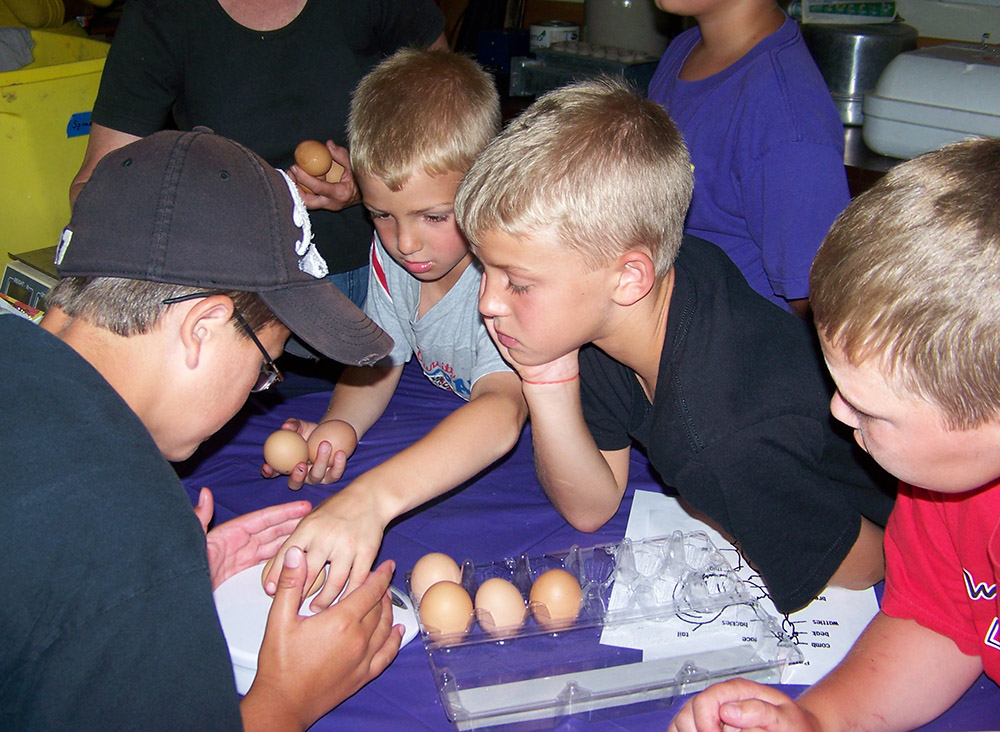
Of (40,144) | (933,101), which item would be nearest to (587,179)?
(933,101)

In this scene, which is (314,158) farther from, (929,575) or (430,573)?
(929,575)

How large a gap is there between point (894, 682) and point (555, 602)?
39cm

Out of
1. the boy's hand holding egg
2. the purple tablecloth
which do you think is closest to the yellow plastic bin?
the purple tablecloth

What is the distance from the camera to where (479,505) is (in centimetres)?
124

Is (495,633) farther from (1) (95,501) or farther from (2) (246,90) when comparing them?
(2) (246,90)

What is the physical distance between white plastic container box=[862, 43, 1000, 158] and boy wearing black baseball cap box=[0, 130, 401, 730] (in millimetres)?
1736

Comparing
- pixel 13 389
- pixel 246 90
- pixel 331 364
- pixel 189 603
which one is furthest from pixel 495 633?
pixel 246 90

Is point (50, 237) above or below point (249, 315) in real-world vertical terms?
below

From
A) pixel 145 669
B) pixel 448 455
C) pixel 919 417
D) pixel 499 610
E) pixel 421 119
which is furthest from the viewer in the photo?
pixel 421 119

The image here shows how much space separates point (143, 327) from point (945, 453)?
2.59 ft

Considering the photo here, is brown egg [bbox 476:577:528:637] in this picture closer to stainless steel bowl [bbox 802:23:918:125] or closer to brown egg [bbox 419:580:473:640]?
brown egg [bbox 419:580:473:640]

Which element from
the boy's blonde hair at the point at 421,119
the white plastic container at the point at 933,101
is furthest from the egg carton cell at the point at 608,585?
the white plastic container at the point at 933,101

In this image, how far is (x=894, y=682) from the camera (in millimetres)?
912

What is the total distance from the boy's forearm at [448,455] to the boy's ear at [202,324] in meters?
0.30
